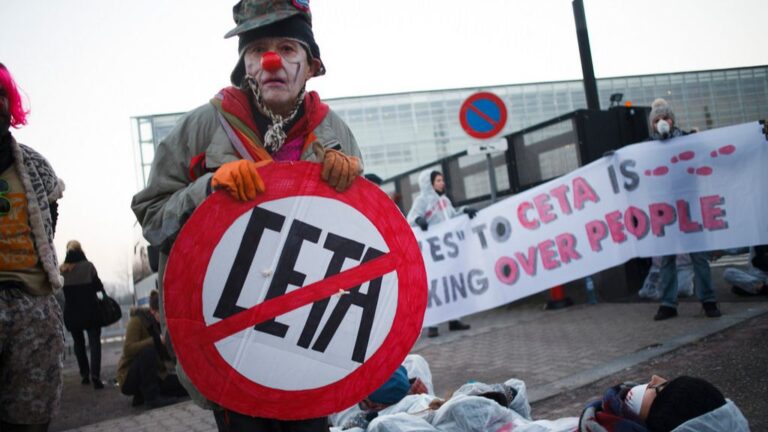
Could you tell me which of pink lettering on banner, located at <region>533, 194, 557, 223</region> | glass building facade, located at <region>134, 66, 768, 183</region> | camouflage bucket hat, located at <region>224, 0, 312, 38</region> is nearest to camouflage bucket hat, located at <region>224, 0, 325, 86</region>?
camouflage bucket hat, located at <region>224, 0, 312, 38</region>

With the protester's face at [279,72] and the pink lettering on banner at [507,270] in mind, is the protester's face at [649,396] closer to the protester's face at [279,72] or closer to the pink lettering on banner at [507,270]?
the protester's face at [279,72]

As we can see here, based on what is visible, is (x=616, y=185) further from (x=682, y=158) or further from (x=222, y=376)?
(x=222, y=376)

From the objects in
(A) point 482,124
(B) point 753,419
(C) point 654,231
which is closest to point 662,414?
(B) point 753,419

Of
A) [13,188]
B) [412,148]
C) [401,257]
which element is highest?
[412,148]

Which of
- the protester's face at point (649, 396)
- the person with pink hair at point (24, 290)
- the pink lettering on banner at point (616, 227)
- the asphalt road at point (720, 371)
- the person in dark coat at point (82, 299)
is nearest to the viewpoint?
the person with pink hair at point (24, 290)

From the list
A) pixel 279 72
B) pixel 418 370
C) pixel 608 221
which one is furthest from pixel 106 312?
pixel 279 72

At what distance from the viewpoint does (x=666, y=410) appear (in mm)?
2174

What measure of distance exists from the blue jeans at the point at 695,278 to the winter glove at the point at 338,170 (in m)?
5.08

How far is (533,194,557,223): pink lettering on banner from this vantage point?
676 cm

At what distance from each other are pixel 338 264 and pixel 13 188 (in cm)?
155

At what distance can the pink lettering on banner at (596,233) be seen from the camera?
20.9ft

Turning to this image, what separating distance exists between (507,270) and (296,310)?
18.4 ft

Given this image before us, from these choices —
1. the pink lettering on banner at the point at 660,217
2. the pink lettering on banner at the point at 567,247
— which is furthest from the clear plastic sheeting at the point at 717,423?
the pink lettering on banner at the point at 567,247

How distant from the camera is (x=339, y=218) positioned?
1.73 m
